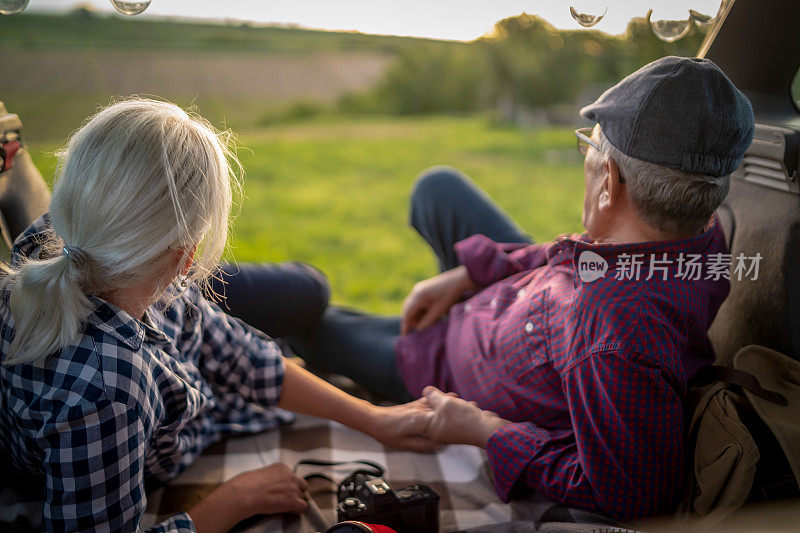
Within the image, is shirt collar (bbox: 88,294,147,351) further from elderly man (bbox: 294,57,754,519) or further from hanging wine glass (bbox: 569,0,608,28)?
hanging wine glass (bbox: 569,0,608,28)

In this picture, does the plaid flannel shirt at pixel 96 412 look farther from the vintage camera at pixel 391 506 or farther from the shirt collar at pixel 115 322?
the vintage camera at pixel 391 506

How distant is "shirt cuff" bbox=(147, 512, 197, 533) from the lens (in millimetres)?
954

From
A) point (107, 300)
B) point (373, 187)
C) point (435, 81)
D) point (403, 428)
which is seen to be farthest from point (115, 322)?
point (435, 81)

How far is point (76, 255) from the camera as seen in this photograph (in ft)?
2.81

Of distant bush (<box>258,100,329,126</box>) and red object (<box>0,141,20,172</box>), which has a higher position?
red object (<box>0,141,20,172</box>)

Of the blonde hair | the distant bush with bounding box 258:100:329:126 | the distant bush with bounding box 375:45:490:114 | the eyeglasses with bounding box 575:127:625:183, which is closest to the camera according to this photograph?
the blonde hair

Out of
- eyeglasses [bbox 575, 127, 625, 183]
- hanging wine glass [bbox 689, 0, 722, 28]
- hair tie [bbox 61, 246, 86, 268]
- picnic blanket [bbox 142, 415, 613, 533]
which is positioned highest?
hanging wine glass [bbox 689, 0, 722, 28]

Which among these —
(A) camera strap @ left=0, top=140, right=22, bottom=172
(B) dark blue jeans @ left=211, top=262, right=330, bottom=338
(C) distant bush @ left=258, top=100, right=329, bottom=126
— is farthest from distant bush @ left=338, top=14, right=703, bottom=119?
(A) camera strap @ left=0, top=140, right=22, bottom=172

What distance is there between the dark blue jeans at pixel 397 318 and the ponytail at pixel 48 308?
2.66 ft

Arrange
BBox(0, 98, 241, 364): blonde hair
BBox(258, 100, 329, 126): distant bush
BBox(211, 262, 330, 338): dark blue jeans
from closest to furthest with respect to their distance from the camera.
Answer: BBox(0, 98, 241, 364): blonde hair → BBox(211, 262, 330, 338): dark blue jeans → BBox(258, 100, 329, 126): distant bush

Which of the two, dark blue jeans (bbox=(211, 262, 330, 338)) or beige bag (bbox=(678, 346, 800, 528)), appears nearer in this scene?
beige bag (bbox=(678, 346, 800, 528))

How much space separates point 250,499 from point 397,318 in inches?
28.0

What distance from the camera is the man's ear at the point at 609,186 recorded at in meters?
1.13

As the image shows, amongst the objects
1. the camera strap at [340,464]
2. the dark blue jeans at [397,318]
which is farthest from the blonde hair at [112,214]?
the dark blue jeans at [397,318]
